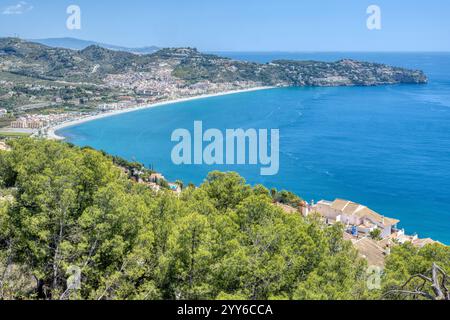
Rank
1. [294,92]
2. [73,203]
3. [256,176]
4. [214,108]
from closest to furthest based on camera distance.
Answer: [73,203] → [256,176] → [214,108] → [294,92]

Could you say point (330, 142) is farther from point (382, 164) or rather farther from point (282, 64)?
point (282, 64)

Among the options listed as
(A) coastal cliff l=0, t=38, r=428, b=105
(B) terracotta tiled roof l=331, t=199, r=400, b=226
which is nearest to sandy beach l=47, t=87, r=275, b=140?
(A) coastal cliff l=0, t=38, r=428, b=105

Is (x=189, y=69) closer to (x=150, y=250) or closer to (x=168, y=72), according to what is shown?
(x=168, y=72)

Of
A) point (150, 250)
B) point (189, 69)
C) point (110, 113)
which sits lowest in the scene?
point (150, 250)

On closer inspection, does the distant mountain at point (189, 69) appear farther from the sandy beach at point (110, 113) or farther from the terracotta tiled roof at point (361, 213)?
the terracotta tiled roof at point (361, 213)

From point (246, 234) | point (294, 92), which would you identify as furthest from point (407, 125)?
point (246, 234)

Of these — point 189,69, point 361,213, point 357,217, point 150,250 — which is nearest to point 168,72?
point 189,69
